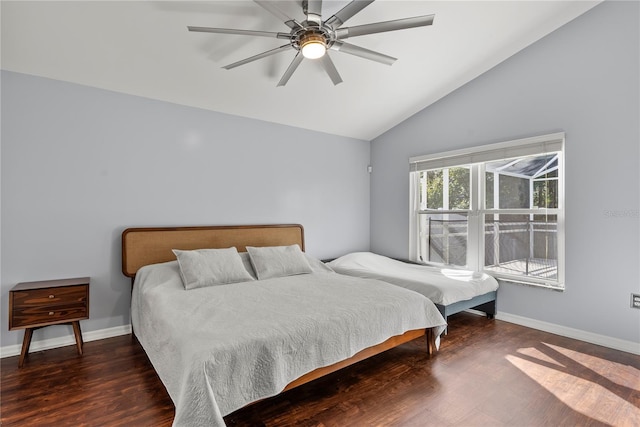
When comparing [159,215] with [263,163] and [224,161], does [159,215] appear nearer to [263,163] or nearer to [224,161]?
Result: [224,161]

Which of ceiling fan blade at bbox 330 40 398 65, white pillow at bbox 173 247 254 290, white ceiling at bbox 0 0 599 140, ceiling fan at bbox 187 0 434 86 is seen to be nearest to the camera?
ceiling fan at bbox 187 0 434 86

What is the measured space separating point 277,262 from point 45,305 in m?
2.03

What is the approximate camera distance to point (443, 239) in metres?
4.50

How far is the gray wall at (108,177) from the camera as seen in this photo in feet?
9.36

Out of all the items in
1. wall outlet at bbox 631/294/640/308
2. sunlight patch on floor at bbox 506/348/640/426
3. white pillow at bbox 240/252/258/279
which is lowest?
sunlight patch on floor at bbox 506/348/640/426

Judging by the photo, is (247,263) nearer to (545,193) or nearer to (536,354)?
(536,354)

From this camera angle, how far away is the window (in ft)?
11.2

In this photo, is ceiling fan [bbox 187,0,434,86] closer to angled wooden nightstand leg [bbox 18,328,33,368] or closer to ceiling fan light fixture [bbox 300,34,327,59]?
ceiling fan light fixture [bbox 300,34,327,59]

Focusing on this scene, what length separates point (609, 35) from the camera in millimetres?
2994

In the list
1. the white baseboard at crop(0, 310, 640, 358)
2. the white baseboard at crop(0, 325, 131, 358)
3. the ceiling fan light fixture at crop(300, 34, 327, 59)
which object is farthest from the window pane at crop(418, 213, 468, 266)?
the white baseboard at crop(0, 325, 131, 358)

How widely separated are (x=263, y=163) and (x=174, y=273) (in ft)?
5.96

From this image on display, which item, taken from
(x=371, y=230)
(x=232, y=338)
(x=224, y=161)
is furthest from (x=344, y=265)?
(x=232, y=338)

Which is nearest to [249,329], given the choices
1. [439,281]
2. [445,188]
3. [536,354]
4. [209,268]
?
[209,268]

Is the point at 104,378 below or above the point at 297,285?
below
